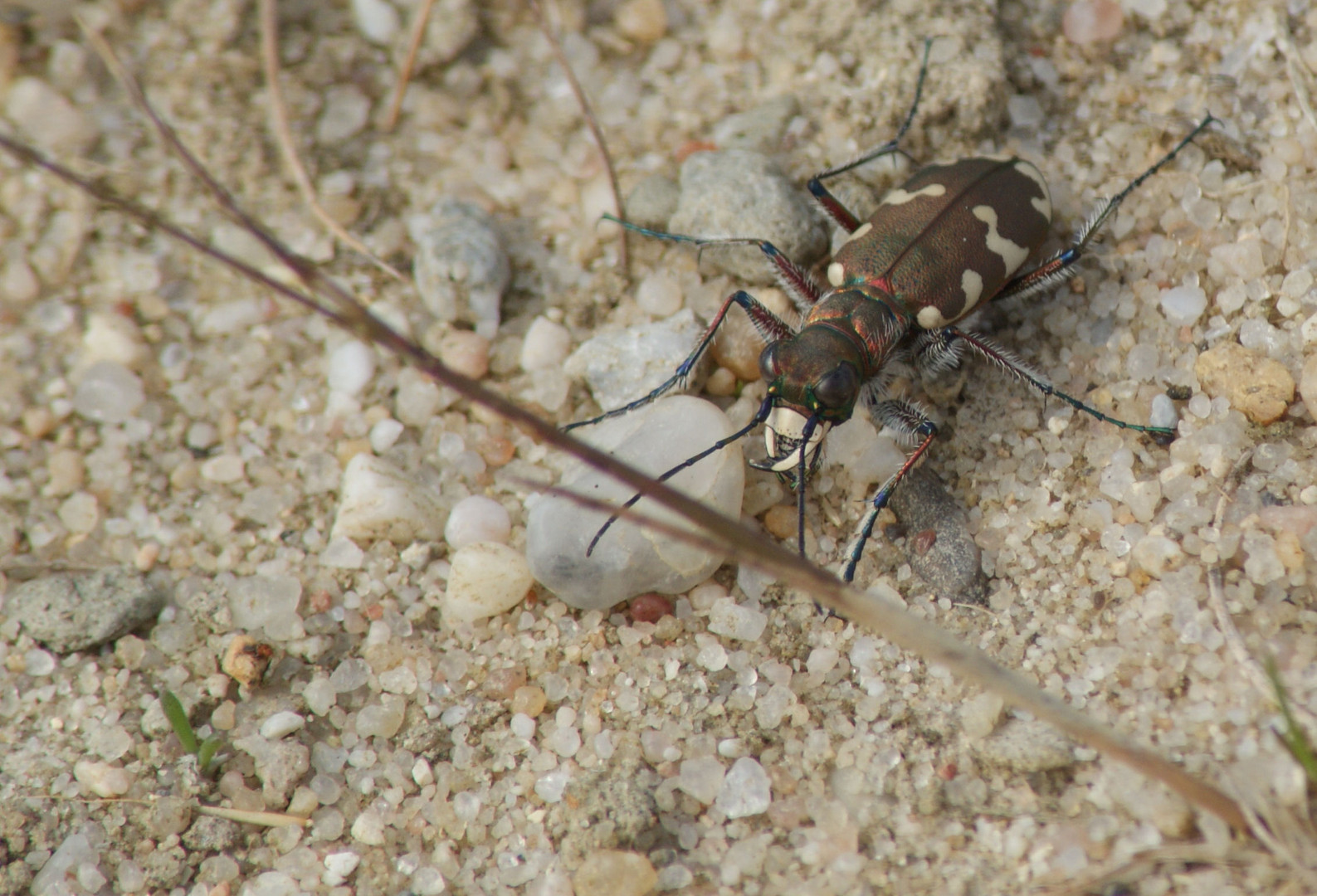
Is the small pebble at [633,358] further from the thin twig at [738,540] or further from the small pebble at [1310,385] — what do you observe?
→ the small pebble at [1310,385]

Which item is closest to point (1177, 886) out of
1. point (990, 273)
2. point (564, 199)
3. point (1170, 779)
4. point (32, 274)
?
point (1170, 779)

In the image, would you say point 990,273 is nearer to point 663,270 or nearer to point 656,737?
point 663,270

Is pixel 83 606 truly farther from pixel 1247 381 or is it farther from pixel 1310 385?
pixel 1310 385

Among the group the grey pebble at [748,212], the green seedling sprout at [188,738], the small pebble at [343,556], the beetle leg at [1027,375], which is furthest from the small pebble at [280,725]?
the beetle leg at [1027,375]

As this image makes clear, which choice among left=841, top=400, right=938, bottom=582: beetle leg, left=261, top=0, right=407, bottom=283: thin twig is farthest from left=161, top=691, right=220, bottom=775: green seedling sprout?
left=841, top=400, right=938, bottom=582: beetle leg

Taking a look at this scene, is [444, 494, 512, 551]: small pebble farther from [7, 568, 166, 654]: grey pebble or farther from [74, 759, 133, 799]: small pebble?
[74, 759, 133, 799]: small pebble

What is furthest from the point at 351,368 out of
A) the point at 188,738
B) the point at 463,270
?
the point at 188,738
